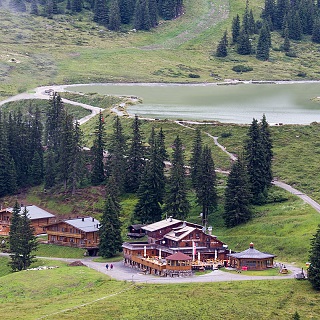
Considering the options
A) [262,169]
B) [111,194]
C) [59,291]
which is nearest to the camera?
[59,291]

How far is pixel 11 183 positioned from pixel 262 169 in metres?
46.8

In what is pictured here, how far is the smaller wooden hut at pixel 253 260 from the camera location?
383 ft

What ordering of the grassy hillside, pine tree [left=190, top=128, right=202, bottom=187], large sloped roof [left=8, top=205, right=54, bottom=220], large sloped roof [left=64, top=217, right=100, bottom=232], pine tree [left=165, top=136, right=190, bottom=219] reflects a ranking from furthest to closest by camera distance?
pine tree [left=190, top=128, right=202, bottom=187] → large sloped roof [left=8, top=205, right=54, bottom=220] → large sloped roof [left=64, top=217, right=100, bottom=232] → pine tree [left=165, top=136, right=190, bottom=219] → the grassy hillside

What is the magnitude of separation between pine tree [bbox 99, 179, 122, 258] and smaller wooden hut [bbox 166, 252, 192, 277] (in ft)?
55.1

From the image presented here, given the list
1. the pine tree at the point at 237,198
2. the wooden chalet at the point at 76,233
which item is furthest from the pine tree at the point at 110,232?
the pine tree at the point at 237,198

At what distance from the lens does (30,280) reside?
11775 cm

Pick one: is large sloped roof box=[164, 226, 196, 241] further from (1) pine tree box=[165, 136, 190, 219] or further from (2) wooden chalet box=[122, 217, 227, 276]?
(1) pine tree box=[165, 136, 190, 219]

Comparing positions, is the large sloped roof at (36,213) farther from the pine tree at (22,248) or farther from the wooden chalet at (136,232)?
the pine tree at (22,248)

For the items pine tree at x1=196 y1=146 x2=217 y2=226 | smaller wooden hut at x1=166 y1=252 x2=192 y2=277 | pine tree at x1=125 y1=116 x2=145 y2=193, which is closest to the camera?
smaller wooden hut at x1=166 y1=252 x2=192 y2=277

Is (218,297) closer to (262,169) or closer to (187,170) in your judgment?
(262,169)

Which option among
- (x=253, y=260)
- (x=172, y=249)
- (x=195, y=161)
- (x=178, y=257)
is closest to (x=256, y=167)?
(x=195, y=161)

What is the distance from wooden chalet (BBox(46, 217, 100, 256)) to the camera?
141625mm

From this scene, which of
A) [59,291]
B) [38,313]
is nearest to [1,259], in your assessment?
[59,291]

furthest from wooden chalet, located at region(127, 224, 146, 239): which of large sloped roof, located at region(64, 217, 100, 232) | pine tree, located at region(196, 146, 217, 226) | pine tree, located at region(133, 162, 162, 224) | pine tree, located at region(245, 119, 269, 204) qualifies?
pine tree, located at region(245, 119, 269, 204)
